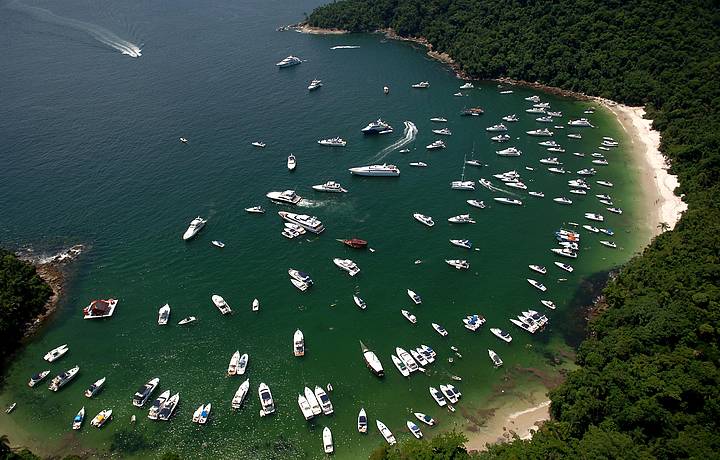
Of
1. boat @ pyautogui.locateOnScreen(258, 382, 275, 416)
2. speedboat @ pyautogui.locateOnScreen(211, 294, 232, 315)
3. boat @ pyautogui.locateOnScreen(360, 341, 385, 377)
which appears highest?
boat @ pyautogui.locateOnScreen(360, 341, 385, 377)

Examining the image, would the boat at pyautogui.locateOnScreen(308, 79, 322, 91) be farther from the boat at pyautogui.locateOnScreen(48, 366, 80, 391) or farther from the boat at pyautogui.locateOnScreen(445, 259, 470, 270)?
the boat at pyautogui.locateOnScreen(48, 366, 80, 391)

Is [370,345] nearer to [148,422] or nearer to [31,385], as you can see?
[148,422]

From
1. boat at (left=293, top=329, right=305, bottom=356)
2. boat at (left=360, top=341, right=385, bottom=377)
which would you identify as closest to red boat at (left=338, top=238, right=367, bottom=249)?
boat at (left=293, top=329, right=305, bottom=356)

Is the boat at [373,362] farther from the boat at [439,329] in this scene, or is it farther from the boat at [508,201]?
the boat at [508,201]

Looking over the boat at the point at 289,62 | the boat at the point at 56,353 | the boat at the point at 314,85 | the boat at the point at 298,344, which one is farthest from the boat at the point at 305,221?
the boat at the point at 289,62

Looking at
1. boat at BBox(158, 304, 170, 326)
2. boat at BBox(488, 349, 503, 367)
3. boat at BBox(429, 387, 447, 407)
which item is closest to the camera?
boat at BBox(429, 387, 447, 407)

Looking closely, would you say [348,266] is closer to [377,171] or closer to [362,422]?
[362,422]

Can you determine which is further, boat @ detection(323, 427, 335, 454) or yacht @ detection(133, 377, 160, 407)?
yacht @ detection(133, 377, 160, 407)

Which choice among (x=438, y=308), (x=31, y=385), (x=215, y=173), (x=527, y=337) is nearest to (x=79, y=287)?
(x=31, y=385)
